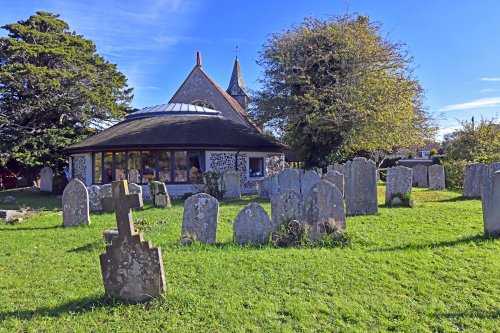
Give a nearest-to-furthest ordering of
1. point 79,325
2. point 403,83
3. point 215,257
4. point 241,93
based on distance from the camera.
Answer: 1. point 79,325
2. point 215,257
3. point 403,83
4. point 241,93

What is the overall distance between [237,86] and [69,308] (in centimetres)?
4025

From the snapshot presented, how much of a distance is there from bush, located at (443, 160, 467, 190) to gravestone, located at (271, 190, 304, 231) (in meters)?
14.5

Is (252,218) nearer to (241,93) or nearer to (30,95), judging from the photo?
(30,95)

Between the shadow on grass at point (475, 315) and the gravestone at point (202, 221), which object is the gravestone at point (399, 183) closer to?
the gravestone at point (202, 221)

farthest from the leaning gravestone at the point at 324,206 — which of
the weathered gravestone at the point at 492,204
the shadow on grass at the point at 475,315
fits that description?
the shadow on grass at the point at 475,315

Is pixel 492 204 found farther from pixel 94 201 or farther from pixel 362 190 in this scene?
pixel 94 201

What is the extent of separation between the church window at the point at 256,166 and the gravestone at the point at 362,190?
11978 mm

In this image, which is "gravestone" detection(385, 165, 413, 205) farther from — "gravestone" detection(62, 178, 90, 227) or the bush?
"gravestone" detection(62, 178, 90, 227)

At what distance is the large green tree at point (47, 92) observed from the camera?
24.8 m

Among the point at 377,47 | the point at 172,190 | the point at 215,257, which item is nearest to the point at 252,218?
the point at 215,257

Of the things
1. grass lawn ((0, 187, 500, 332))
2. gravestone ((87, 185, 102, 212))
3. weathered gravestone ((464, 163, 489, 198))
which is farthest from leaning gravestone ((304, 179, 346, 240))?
weathered gravestone ((464, 163, 489, 198))

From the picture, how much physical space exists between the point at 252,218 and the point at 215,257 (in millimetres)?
1278

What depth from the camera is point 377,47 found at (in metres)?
21.6

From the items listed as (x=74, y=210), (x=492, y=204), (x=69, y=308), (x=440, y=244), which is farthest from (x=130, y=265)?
(x=492, y=204)
